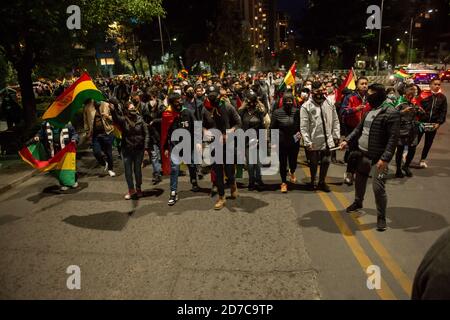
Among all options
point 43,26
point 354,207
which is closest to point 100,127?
point 43,26

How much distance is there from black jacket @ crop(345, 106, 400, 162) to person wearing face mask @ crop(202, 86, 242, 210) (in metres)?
2.44

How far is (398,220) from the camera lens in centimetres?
562

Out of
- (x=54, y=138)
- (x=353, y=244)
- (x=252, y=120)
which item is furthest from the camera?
(x=54, y=138)

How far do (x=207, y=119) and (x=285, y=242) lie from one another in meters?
2.87

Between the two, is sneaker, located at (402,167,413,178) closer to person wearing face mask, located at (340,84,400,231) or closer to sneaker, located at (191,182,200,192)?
person wearing face mask, located at (340,84,400,231)

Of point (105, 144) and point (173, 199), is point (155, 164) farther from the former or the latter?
point (173, 199)

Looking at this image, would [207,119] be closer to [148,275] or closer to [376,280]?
[148,275]

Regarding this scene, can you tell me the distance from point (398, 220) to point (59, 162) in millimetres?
6593

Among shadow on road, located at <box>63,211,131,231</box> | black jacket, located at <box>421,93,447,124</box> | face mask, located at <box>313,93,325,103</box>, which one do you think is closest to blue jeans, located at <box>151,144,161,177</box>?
shadow on road, located at <box>63,211,131,231</box>

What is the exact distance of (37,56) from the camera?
1470 centimetres

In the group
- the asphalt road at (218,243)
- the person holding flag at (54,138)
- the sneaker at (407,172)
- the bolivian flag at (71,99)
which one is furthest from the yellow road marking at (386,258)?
the person holding flag at (54,138)

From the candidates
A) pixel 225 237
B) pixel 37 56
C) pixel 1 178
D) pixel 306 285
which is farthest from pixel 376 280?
pixel 37 56

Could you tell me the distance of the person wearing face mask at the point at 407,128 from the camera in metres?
7.53
